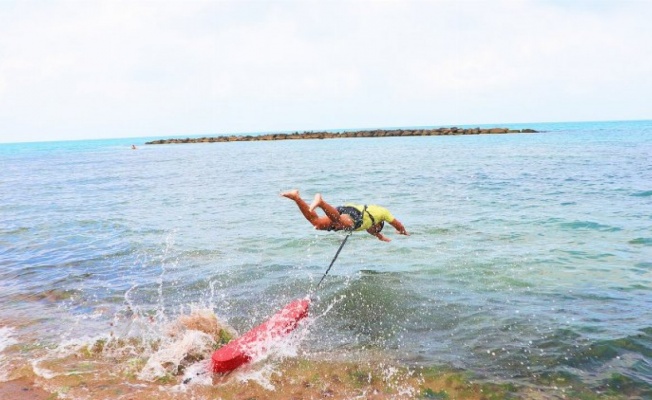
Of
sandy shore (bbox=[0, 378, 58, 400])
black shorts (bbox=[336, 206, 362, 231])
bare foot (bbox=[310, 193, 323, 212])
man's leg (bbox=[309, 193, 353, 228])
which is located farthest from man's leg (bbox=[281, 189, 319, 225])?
sandy shore (bbox=[0, 378, 58, 400])

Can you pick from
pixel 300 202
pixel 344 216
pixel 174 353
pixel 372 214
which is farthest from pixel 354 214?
pixel 174 353

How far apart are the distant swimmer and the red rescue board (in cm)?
159

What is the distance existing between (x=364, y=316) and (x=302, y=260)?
4.08 meters

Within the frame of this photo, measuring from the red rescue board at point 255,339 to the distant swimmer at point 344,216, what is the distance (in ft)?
5.20

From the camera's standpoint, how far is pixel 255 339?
737cm

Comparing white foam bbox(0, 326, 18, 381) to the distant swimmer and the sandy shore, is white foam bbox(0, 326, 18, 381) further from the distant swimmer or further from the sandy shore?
the distant swimmer

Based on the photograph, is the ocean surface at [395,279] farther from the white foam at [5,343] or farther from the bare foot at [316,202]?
the bare foot at [316,202]

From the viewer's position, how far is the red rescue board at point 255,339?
689 centimetres

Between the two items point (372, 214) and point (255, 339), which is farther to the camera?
point (372, 214)

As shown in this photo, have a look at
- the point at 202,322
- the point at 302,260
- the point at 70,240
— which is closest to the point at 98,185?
the point at 70,240

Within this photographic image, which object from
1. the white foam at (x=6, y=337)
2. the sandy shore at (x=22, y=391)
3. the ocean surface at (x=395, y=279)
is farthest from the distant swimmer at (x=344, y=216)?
the white foam at (x=6, y=337)

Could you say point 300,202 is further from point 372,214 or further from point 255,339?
point 255,339

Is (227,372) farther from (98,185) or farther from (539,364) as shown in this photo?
(98,185)

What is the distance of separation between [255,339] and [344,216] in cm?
306
